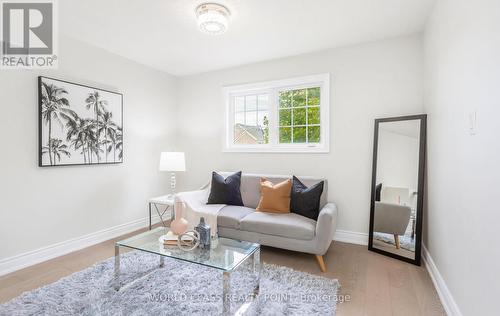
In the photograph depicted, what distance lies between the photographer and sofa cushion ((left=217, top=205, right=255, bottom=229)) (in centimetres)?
278

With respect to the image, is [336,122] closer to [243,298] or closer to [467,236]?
[467,236]

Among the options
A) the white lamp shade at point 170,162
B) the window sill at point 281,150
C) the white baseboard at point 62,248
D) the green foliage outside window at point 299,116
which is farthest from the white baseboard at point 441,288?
the white baseboard at point 62,248

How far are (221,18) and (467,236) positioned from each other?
2.50 m

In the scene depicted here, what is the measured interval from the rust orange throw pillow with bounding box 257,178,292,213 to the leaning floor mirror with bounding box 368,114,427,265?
3.25 ft

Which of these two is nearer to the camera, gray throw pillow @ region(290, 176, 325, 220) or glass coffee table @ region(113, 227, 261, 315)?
glass coffee table @ region(113, 227, 261, 315)

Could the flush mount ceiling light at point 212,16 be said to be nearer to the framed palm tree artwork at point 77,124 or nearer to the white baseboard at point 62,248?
the framed palm tree artwork at point 77,124

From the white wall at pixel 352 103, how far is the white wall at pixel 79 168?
1.31m

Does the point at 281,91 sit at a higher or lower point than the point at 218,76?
lower

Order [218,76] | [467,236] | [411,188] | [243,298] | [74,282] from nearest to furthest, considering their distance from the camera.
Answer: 1. [467,236]
2. [243,298]
3. [74,282]
4. [411,188]
5. [218,76]

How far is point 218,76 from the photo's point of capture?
3992 millimetres

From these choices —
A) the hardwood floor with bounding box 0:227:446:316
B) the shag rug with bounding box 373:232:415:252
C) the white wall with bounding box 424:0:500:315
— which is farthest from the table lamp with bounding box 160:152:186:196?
the white wall with bounding box 424:0:500:315

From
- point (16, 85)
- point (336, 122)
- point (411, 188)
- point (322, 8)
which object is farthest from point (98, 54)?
point (411, 188)

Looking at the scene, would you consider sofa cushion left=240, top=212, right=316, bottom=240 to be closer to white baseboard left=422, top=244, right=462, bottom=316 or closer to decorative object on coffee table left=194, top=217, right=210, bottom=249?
decorative object on coffee table left=194, top=217, right=210, bottom=249

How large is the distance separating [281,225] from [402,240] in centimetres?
131
